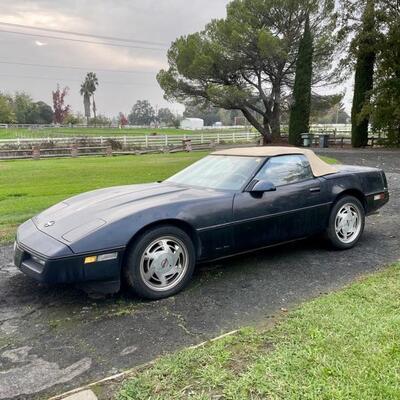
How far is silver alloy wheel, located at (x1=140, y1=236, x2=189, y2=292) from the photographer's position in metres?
3.45

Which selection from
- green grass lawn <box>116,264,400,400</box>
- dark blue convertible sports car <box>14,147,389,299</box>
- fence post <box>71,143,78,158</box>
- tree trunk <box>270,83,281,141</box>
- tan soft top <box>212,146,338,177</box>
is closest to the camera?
green grass lawn <box>116,264,400,400</box>

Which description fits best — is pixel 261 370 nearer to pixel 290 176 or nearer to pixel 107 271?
pixel 107 271

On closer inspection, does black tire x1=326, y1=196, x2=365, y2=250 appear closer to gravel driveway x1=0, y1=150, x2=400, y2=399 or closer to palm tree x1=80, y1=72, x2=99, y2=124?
gravel driveway x1=0, y1=150, x2=400, y2=399

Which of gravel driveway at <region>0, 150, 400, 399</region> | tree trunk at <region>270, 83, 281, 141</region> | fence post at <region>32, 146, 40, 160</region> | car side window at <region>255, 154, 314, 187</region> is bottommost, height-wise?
gravel driveway at <region>0, 150, 400, 399</region>

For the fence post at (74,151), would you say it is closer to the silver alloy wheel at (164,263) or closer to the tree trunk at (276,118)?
the tree trunk at (276,118)

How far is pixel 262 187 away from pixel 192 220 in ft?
2.70

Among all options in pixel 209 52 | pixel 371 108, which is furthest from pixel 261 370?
pixel 209 52

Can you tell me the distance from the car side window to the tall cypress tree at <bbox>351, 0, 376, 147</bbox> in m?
22.0

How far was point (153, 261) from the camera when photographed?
3467 mm

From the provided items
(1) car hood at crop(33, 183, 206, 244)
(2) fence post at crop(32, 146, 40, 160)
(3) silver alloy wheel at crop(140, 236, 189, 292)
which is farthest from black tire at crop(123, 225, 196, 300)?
(2) fence post at crop(32, 146, 40, 160)

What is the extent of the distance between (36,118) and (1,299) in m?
87.8

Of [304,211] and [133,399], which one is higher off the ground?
[304,211]

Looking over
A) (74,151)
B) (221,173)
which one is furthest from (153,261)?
(74,151)

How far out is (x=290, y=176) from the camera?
4508 millimetres
